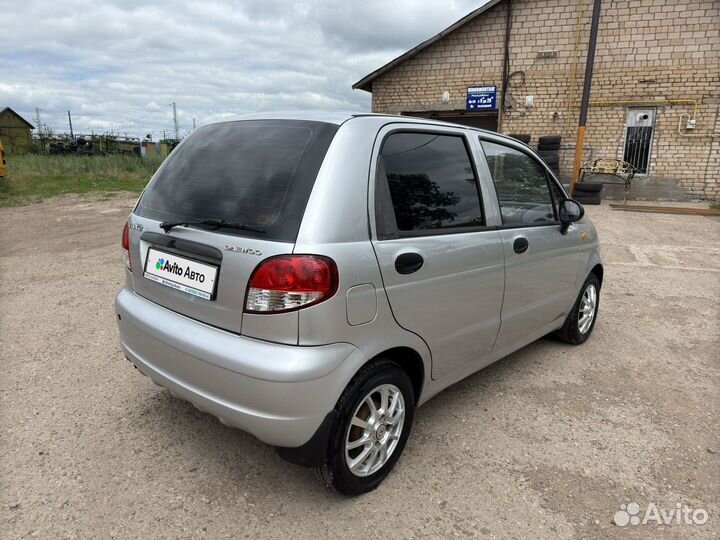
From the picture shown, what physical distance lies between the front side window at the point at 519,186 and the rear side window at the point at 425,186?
273 mm

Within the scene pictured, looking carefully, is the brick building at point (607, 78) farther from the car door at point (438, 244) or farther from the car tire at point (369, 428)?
the car tire at point (369, 428)

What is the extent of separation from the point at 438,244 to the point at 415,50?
14748 millimetres

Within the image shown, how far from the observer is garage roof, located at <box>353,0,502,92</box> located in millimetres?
14345

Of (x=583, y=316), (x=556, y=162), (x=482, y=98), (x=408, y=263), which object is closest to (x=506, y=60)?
(x=482, y=98)

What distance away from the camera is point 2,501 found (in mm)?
2150

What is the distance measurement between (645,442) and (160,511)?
250cm

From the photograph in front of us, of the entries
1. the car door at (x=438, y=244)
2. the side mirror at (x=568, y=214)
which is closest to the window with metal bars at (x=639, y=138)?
the side mirror at (x=568, y=214)

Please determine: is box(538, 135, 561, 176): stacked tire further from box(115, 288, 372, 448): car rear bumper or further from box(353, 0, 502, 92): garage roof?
box(115, 288, 372, 448): car rear bumper

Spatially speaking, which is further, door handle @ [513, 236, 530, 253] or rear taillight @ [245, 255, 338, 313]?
door handle @ [513, 236, 530, 253]

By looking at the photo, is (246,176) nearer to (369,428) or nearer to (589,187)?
(369,428)

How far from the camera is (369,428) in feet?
7.27

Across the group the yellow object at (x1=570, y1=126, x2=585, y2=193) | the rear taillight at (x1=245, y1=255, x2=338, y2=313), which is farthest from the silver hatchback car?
the yellow object at (x1=570, y1=126, x2=585, y2=193)

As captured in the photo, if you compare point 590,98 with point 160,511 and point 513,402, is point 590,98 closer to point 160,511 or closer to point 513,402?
point 513,402

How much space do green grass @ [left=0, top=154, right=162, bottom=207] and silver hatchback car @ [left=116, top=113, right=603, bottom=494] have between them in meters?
12.0
